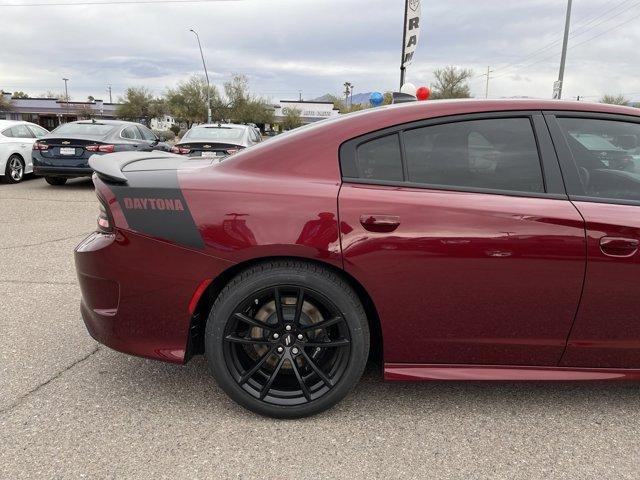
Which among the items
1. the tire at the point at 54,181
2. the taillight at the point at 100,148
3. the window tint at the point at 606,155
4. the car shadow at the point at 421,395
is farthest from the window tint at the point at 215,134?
the window tint at the point at 606,155

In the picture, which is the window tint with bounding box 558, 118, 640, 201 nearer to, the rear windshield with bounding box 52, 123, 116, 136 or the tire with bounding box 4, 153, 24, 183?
the rear windshield with bounding box 52, 123, 116, 136

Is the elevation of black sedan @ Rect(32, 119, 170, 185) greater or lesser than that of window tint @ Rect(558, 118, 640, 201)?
lesser

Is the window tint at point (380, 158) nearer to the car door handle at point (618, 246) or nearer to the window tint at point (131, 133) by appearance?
the car door handle at point (618, 246)

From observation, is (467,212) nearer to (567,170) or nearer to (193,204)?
(567,170)

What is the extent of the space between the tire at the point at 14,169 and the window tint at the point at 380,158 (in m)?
11.1

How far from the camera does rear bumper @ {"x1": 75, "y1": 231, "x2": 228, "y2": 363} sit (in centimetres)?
236

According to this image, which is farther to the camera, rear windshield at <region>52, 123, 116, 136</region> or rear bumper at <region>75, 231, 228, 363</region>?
rear windshield at <region>52, 123, 116, 136</region>

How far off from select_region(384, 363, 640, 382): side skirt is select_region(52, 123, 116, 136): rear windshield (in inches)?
380

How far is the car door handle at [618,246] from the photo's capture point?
7.42 ft

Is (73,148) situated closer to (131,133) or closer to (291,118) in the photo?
(131,133)

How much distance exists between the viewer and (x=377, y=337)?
2574 millimetres

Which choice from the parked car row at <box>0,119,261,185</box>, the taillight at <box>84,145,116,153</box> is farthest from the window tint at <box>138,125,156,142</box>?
the taillight at <box>84,145,116,153</box>

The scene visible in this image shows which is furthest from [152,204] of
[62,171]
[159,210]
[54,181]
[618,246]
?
[54,181]

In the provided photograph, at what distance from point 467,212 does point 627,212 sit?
74 cm
